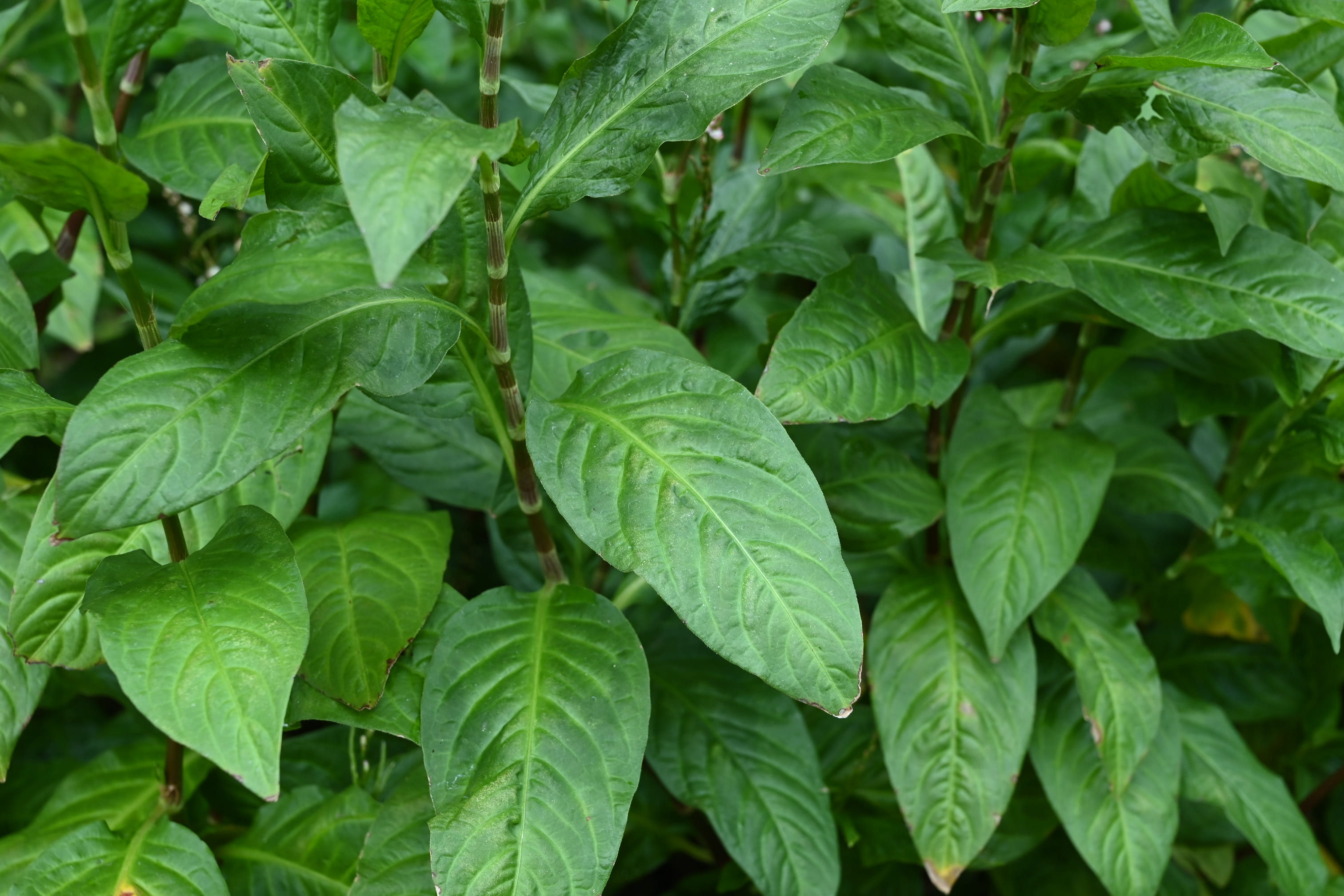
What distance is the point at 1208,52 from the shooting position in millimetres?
1050

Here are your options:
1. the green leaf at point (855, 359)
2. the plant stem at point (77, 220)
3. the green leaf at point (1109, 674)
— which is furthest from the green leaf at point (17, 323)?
the green leaf at point (1109, 674)

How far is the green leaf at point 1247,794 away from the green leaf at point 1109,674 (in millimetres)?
124

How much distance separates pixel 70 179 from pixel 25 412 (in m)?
0.23

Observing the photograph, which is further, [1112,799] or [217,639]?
[1112,799]

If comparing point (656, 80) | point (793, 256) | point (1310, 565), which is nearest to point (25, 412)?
point (656, 80)

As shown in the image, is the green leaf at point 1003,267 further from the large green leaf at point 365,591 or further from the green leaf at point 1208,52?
the large green leaf at point 365,591

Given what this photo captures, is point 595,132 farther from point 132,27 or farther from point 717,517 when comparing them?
point 132,27

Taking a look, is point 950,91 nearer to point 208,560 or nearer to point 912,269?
point 912,269

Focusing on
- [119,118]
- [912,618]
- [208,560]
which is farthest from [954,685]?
[119,118]

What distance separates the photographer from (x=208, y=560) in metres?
1.02

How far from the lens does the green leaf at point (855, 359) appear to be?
1.13 meters

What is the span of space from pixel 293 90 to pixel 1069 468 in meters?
1.01

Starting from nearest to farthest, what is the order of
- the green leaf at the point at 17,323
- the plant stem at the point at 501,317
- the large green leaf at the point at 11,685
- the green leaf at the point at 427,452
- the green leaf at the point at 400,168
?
the green leaf at the point at 400,168 → the plant stem at the point at 501,317 → the large green leaf at the point at 11,685 → the green leaf at the point at 17,323 → the green leaf at the point at 427,452

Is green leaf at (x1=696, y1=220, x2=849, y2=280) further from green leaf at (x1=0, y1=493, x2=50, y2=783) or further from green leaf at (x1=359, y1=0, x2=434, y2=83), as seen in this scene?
green leaf at (x1=0, y1=493, x2=50, y2=783)
